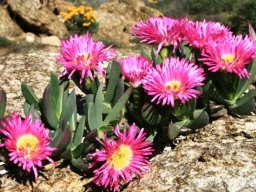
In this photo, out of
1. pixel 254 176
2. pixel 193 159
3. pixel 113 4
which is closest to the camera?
pixel 254 176

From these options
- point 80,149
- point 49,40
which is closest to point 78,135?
point 80,149

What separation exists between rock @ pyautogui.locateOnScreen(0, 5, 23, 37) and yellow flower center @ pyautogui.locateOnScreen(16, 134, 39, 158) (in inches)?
424

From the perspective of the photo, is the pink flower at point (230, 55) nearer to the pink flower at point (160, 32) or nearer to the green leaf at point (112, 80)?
the pink flower at point (160, 32)

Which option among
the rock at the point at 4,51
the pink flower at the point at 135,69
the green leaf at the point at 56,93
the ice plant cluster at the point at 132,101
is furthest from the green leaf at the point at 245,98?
the rock at the point at 4,51

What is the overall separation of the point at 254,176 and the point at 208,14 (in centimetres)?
2135

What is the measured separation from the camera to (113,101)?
2.31m

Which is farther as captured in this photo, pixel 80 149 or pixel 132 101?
pixel 132 101

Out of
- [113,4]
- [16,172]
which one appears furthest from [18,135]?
[113,4]

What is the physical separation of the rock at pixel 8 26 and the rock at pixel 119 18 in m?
2.39

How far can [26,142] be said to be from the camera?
1963 mm

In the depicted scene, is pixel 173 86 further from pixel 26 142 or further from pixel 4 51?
pixel 4 51

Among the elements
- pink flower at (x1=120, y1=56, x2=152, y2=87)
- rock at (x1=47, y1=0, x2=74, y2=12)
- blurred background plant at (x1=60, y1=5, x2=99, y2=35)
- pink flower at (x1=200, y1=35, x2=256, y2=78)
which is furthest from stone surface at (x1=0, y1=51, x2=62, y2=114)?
rock at (x1=47, y1=0, x2=74, y2=12)

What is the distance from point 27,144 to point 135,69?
0.62 metres

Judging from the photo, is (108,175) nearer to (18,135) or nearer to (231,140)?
(18,135)
